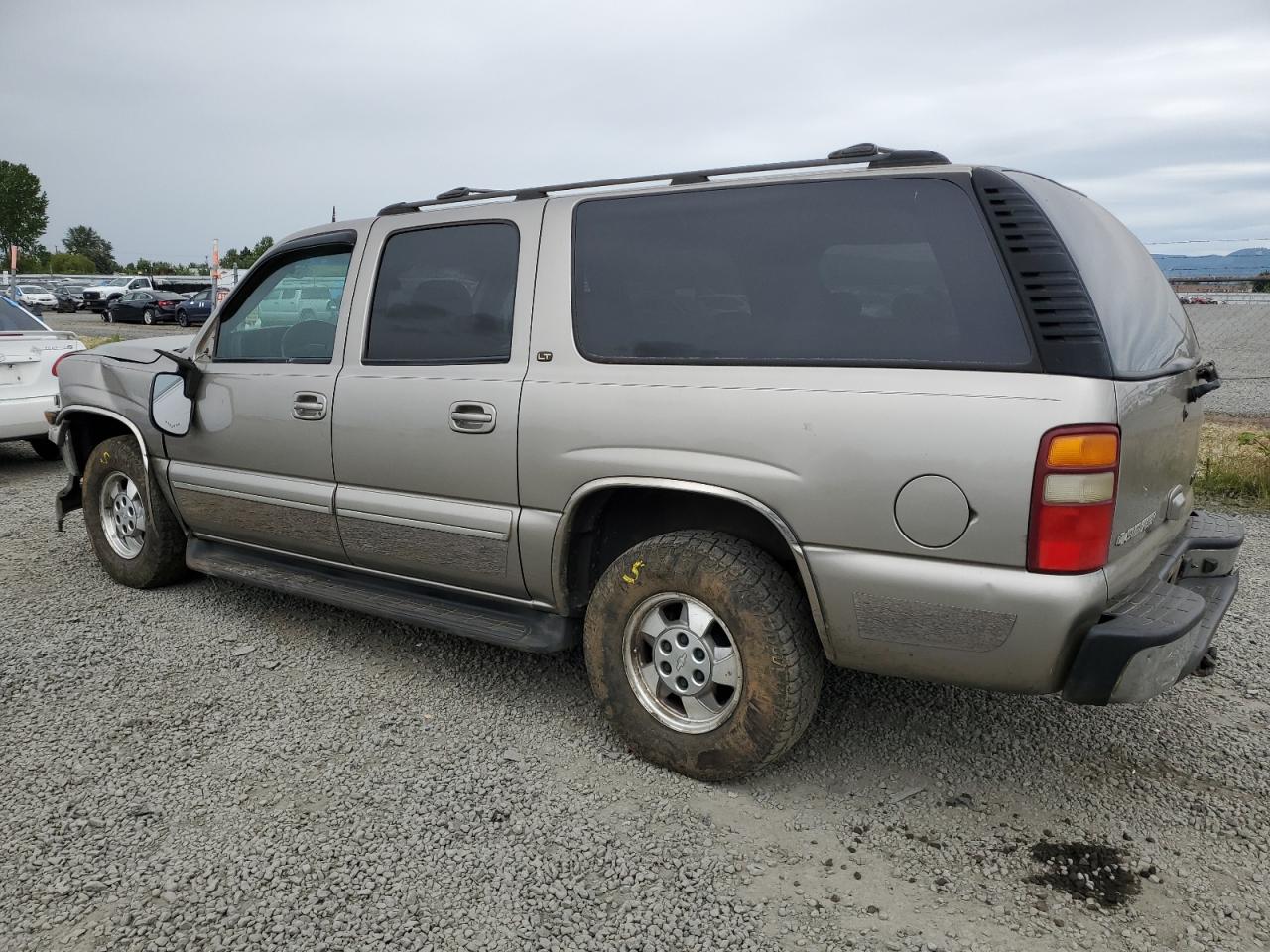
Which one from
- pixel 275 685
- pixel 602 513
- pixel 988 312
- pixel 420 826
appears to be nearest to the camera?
pixel 988 312

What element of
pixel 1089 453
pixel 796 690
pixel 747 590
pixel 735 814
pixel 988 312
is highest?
pixel 988 312

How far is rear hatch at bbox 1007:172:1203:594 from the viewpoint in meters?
2.60

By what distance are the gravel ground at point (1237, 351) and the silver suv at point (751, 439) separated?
9.29 metres

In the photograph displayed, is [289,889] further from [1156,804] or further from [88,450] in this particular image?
[88,450]

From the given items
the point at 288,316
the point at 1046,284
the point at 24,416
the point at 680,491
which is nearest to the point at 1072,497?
the point at 1046,284

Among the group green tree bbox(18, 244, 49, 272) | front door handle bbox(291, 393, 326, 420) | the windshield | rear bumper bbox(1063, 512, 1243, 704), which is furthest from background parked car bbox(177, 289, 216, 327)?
green tree bbox(18, 244, 49, 272)

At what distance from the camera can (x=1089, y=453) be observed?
2463mm

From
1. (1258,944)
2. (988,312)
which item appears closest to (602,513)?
(988,312)

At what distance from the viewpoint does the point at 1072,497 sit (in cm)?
247

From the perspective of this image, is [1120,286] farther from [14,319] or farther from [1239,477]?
[14,319]

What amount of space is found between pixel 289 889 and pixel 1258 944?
2.48 m

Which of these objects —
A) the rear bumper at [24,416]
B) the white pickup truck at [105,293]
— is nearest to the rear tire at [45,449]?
the rear bumper at [24,416]

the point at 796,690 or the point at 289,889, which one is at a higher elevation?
the point at 796,690

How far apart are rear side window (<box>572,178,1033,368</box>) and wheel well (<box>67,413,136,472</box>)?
10.5ft
